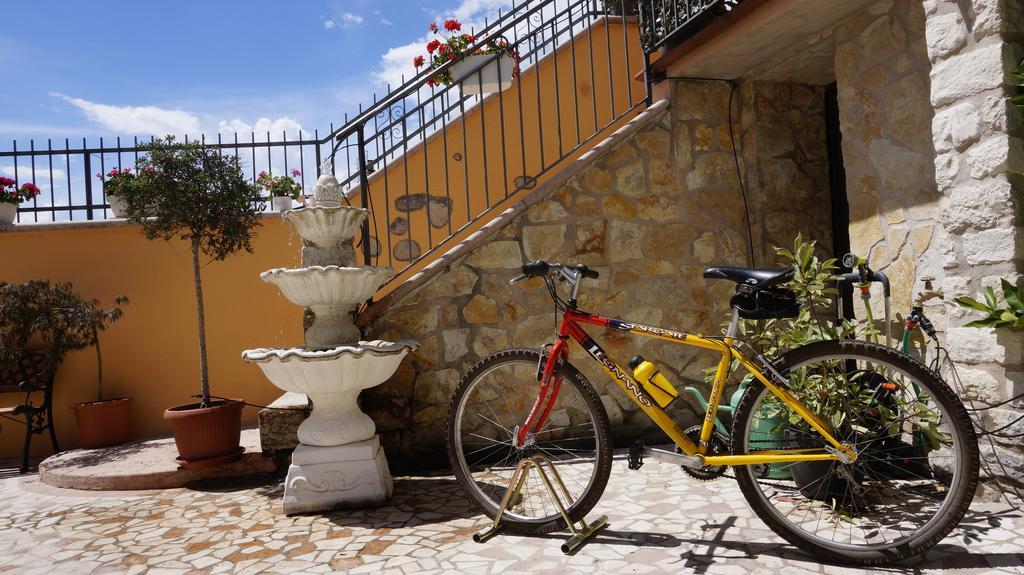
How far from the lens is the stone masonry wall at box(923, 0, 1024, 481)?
2.51 m

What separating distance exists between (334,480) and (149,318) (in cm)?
332

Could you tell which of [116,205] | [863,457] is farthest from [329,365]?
[116,205]

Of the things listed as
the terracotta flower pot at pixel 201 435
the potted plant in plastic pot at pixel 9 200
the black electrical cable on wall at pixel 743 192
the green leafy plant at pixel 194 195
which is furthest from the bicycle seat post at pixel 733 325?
the potted plant in plastic pot at pixel 9 200

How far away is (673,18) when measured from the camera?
4.27 metres

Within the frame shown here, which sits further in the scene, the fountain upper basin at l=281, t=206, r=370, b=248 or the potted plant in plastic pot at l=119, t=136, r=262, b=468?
the potted plant in plastic pot at l=119, t=136, r=262, b=468

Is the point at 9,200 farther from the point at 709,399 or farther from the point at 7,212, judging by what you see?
the point at 709,399

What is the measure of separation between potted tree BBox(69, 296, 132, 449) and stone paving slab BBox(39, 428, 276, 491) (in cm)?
44

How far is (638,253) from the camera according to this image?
4.21 m

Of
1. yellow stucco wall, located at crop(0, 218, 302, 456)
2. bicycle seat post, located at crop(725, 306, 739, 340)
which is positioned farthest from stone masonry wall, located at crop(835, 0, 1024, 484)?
yellow stucco wall, located at crop(0, 218, 302, 456)

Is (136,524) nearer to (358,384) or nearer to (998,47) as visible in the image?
(358,384)

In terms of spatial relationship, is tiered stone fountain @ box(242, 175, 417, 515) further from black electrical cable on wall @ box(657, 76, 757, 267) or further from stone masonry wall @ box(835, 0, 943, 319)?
stone masonry wall @ box(835, 0, 943, 319)

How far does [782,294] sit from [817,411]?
0.52 meters

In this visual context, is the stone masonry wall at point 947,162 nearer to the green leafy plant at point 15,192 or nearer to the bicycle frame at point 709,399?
the bicycle frame at point 709,399

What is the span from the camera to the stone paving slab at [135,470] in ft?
13.2
